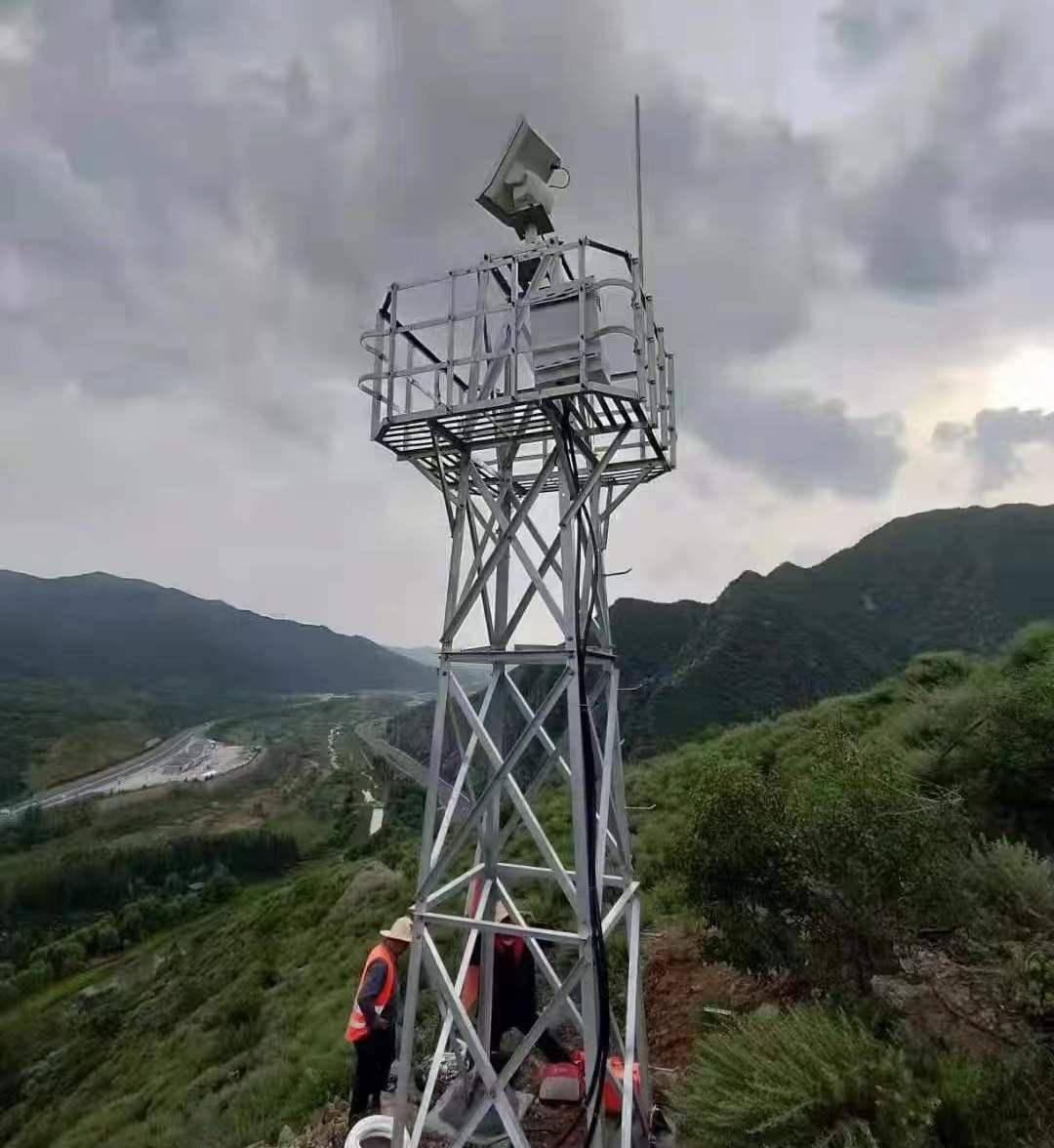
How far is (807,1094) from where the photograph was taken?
4672mm

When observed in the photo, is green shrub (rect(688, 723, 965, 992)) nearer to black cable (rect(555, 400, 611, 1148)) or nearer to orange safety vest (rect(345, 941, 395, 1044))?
black cable (rect(555, 400, 611, 1148))

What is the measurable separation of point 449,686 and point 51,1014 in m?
42.4

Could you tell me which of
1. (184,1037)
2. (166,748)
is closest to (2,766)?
(166,748)

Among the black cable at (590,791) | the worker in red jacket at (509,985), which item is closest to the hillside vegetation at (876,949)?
the black cable at (590,791)

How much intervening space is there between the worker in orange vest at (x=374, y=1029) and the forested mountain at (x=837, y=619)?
3188 centimetres

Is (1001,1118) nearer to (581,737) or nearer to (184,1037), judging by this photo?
(581,737)

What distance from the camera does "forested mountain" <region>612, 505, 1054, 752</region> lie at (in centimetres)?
4650

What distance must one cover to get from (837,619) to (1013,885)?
5755 cm

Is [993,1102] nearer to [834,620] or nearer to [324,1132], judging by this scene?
[324,1132]

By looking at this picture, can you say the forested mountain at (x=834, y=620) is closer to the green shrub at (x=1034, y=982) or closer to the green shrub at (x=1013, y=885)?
the green shrub at (x=1013, y=885)

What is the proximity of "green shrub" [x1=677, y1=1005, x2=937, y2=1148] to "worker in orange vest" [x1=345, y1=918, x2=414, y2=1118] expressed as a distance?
2925 millimetres

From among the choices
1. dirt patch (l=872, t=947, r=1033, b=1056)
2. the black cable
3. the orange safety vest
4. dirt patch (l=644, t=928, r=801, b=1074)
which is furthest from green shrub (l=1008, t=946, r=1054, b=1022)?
the orange safety vest

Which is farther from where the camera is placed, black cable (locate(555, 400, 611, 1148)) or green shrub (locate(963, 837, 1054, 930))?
green shrub (locate(963, 837, 1054, 930))

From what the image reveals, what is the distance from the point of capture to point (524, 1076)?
705 centimetres
